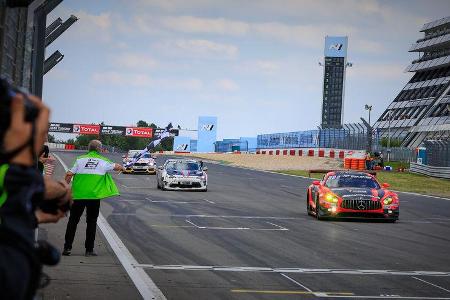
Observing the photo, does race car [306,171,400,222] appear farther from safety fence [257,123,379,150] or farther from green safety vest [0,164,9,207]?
safety fence [257,123,379,150]

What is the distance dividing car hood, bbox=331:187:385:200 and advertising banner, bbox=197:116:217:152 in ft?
327

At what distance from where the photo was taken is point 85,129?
4877 inches

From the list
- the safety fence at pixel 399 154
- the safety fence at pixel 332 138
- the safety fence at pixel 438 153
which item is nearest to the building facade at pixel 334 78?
the safety fence at pixel 332 138

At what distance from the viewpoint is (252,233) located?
16891mm

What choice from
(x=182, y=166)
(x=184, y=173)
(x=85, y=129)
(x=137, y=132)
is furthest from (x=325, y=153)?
(x=85, y=129)

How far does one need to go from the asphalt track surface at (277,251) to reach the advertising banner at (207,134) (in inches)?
3751

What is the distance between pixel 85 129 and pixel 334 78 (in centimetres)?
3793

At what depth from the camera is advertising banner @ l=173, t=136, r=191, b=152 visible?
453 ft

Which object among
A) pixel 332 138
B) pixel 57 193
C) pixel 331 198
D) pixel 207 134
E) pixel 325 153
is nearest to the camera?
pixel 57 193

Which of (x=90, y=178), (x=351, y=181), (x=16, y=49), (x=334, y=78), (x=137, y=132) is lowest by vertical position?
(x=351, y=181)

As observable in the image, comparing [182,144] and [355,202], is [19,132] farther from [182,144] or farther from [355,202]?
[182,144]

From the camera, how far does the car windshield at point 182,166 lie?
33719 millimetres

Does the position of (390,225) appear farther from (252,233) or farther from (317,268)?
(317,268)

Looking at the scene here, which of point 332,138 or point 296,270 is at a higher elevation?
point 332,138
